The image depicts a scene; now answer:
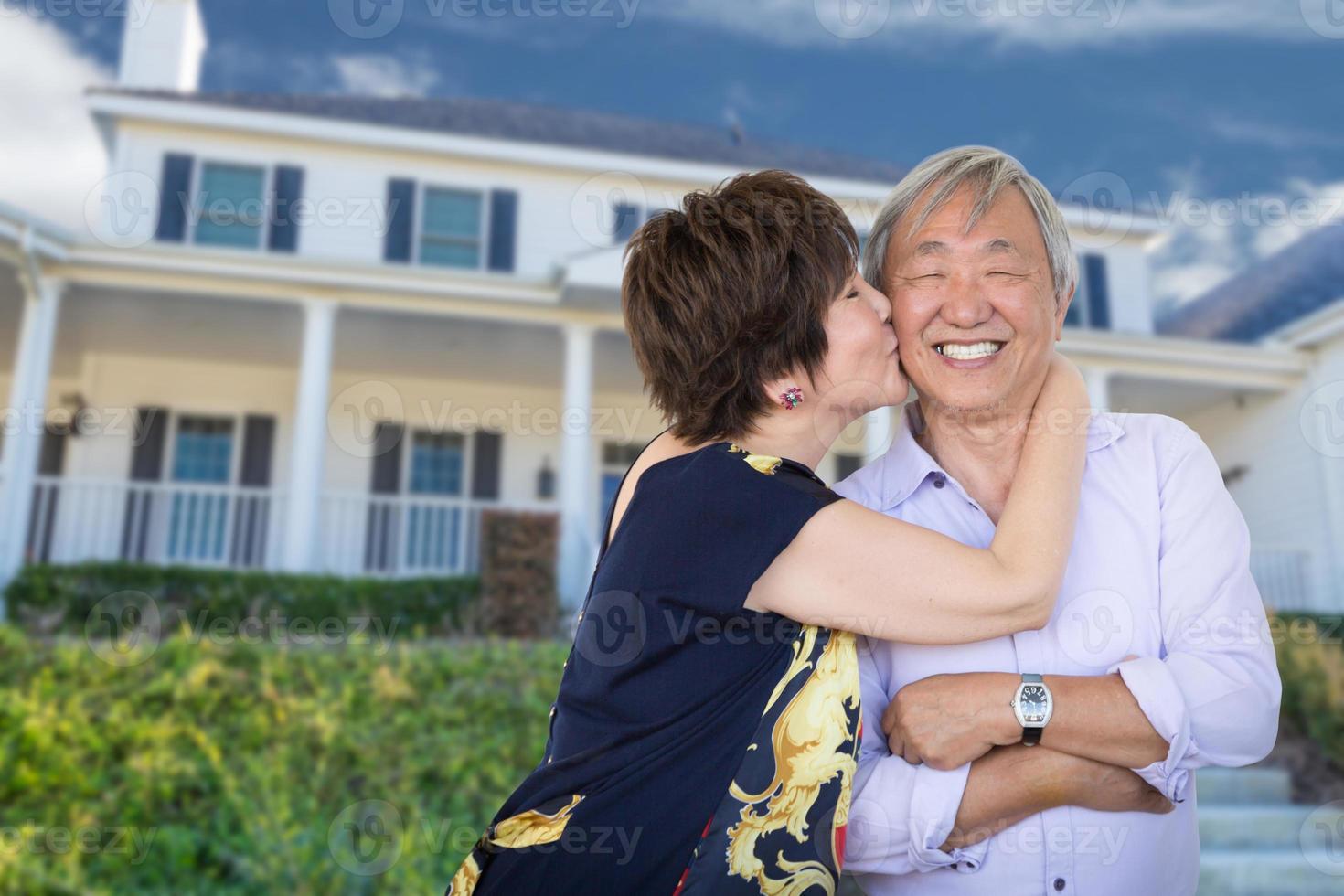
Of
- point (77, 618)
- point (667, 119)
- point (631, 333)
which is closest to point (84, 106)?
point (77, 618)

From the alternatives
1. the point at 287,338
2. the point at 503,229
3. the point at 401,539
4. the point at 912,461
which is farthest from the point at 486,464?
the point at 912,461

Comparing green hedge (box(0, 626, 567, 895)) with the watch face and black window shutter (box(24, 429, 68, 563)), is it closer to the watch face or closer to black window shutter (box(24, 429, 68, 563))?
black window shutter (box(24, 429, 68, 563))

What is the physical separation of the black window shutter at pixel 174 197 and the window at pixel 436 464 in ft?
12.9

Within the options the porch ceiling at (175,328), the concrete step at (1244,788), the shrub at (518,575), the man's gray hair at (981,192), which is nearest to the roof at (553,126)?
the porch ceiling at (175,328)

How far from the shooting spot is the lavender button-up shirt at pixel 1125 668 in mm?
1648

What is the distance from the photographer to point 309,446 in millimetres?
10859

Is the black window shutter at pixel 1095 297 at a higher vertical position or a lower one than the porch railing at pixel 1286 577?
higher

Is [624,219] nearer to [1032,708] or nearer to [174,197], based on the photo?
[174,197]

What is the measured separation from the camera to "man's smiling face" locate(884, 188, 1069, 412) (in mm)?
1896

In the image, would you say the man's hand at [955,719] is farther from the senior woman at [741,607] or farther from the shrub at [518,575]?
the shrub at [518,575]

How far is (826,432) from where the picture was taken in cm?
187

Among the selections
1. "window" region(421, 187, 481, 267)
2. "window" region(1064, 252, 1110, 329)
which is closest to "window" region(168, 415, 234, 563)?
"window" region(421, 187, 481, 267)

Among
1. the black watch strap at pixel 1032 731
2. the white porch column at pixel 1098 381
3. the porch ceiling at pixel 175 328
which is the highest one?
the porch ceiling at pixel 175 328

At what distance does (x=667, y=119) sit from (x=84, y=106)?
29.3ft
